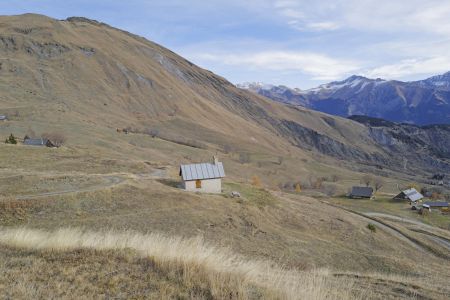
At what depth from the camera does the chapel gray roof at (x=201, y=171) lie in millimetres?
51719

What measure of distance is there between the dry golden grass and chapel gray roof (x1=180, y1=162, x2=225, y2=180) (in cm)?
3745

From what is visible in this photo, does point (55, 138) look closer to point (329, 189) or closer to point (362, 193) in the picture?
point (362, 193)

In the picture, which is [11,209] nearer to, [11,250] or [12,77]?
[11,250]

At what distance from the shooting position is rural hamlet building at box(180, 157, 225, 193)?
51438mm

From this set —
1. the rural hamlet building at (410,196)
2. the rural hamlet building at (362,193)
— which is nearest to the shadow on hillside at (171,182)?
the rural hamlet building at (362,193)

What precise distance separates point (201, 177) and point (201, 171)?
920 mm

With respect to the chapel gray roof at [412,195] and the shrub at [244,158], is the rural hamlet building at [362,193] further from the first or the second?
the shrub at [244,158]

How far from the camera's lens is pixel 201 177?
171 feet

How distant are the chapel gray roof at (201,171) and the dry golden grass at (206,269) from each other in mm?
37453

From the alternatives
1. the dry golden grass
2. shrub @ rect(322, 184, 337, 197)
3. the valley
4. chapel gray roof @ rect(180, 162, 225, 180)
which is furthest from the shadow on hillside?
shrub @ rect(322, 184, 337, 197)

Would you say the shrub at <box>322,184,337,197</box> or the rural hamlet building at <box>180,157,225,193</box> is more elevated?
the rural hamlet building at <box>180,157,225,193</box>

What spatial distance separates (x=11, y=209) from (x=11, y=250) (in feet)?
78.6

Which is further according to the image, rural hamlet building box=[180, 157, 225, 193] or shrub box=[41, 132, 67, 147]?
shrub box=[41, 132, 67, 147]

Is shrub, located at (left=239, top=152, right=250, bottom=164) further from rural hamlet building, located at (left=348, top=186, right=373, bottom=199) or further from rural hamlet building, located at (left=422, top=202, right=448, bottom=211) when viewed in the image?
rural hamlet building, located at (left=422, top=202, right=448, bottom=211)
